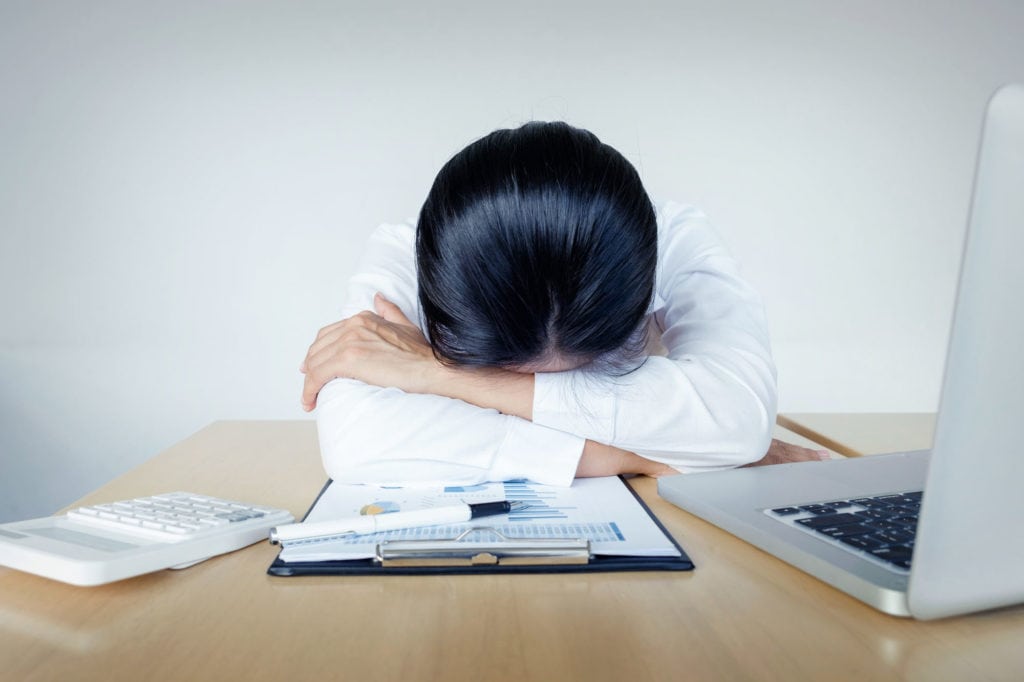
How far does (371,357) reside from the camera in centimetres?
113

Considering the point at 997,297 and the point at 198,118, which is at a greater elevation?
the point at 198,118

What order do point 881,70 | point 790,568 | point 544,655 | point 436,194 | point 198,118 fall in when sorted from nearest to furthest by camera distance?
point 544,655, point 790,568, point 436,194, point 198,118, point 881,70

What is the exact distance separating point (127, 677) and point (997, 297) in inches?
22.9

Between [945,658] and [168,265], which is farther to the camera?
[168,265]

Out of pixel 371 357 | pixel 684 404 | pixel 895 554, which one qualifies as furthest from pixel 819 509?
pixel 371 357

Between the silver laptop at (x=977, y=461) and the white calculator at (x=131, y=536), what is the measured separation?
0.51 metres

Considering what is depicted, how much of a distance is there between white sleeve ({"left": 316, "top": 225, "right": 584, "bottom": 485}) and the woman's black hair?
0.25 ft

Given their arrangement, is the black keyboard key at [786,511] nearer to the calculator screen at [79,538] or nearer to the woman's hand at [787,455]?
the woman's hand at [787,455]

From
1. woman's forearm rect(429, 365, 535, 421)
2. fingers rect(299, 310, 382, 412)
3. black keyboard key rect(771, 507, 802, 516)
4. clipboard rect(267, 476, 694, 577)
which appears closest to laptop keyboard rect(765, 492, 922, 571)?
black keyboard key rect(771, 507, 802, 516)

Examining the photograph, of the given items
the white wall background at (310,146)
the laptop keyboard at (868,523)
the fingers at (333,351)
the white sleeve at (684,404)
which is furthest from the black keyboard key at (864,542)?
the white wall background at (310,146)

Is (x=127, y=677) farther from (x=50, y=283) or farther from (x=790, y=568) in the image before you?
(x=50, y=283)

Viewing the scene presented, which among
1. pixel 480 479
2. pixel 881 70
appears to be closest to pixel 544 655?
pixel 480 479

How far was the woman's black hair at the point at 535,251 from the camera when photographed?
92 cm

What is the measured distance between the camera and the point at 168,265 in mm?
2604
